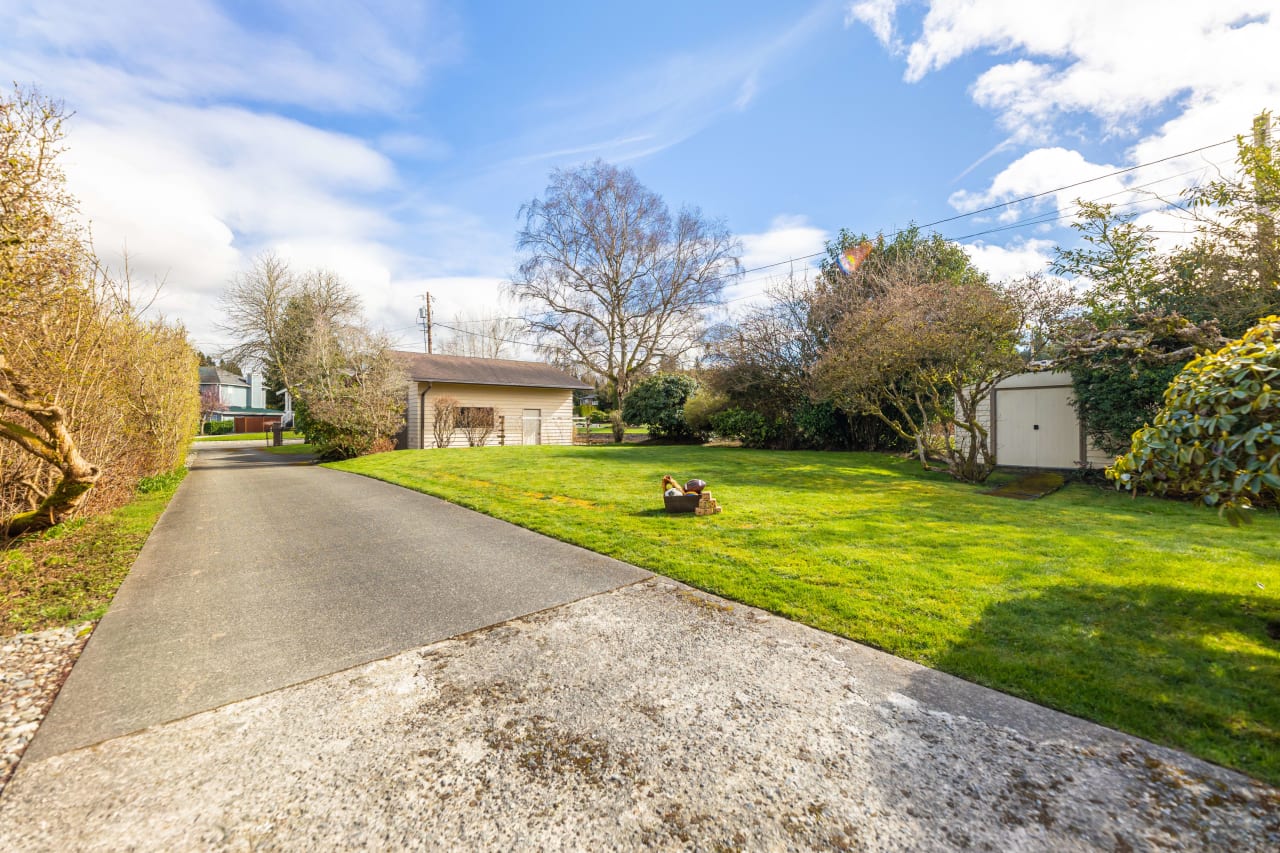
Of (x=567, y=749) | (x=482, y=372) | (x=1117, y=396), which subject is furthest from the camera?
(x=482, y=372)

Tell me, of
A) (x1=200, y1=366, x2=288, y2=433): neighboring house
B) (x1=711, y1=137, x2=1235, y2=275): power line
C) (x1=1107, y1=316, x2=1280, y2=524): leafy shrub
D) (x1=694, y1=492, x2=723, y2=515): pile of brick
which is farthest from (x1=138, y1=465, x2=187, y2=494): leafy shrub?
(x1=200, y1=366, x2=288, y2=433): neighboring house

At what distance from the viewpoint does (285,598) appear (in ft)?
12.3

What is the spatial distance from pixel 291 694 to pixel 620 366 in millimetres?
21880

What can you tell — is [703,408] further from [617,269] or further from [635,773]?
[635,773]

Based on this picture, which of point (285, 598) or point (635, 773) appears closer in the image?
point (635, 773)

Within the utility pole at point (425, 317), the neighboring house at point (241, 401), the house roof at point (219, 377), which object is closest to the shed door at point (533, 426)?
the utility pole at point (425, 317)

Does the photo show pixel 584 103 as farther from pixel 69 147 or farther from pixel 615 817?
pixel 615 817

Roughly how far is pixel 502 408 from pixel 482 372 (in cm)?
171

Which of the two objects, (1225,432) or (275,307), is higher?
(275,307)

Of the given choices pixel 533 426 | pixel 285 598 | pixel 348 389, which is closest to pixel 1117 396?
pixel 285 598

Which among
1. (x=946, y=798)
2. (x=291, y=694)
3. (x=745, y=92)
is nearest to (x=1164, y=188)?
(x=745, y=92)

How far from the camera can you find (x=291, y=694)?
243 cm

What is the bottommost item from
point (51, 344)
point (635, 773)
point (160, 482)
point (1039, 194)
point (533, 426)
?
point (635, 773)

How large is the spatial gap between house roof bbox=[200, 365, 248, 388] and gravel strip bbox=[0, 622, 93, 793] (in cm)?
4881
